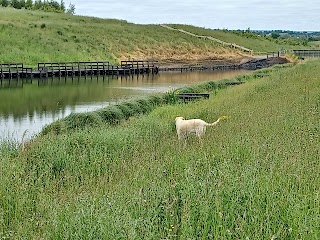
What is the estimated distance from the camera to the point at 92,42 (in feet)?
250

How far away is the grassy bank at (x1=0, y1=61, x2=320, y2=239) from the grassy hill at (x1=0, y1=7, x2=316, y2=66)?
48206mm

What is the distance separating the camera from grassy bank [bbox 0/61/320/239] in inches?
216

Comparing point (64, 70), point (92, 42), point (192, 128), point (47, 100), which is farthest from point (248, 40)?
point (192, 128)

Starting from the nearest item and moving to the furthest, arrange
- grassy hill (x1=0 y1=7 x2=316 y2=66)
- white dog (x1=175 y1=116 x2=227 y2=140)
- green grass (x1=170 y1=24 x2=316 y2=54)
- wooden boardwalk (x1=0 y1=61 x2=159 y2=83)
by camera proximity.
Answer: white dog (x1=175 y1=116 x2=227 y2=140)
wooden boardwalk (x1=0 y1=61 x2=159 y2=83)
grassy hill (x1=0 y1=7 x2=316 y2=66)
green grass (x1=170 y1=24 x2=316 y2=54)

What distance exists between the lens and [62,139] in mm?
12141

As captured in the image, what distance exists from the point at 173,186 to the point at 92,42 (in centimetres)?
7130

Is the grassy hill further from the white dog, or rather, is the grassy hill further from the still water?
the white dog

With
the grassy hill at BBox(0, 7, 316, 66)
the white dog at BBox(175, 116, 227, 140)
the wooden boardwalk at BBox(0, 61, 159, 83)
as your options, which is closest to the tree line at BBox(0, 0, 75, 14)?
the grassy hill at BBox(0, 7, 316, 66)

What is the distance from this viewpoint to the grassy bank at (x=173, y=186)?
5.48 metres

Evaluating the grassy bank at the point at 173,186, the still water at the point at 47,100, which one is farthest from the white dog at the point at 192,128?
the still water at the point at 47,100

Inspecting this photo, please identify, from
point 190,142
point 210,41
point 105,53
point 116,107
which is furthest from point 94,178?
point 210,41

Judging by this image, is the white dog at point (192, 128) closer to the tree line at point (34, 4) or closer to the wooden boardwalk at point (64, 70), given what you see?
the wooden boardwalk at point (64, 70)

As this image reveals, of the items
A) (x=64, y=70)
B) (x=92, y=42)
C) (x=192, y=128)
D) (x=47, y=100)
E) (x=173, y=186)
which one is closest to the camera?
(x=173, y=186)

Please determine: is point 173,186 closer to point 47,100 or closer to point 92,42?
point 47,100
